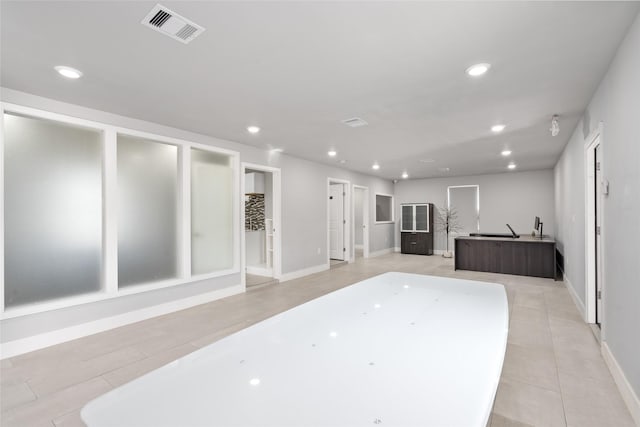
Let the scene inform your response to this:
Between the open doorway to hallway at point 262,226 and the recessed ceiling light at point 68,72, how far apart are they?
2.58 meters

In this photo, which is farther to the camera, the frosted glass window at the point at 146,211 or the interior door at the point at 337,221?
the interior door at the point at 337,221

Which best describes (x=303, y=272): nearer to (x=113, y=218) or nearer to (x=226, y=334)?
(x=226, y=334)

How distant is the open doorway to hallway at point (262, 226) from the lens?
220 inches

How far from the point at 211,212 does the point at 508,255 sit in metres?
5.62

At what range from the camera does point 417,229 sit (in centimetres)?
916

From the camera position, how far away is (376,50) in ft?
7.04

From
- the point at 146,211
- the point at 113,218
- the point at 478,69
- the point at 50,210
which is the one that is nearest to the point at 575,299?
the point at 478,69

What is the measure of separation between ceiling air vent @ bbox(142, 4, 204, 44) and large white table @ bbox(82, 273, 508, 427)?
1.84 meters

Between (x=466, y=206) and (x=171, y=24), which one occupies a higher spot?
(x=171, y=24)

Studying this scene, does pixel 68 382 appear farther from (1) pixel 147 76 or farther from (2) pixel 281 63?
(2) pixel 281 63

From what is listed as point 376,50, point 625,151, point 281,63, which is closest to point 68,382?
point 281,63

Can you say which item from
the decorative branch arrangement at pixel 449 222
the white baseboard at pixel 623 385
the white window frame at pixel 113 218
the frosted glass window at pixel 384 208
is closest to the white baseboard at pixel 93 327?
the white window frame at pixel 113 218

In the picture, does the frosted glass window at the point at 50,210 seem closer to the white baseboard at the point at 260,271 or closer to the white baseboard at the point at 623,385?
the white baseboard at the point at 260,271

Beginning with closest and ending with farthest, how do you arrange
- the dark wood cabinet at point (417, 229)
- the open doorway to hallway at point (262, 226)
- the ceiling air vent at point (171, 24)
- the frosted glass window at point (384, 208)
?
the ceiling air vent at point (171, 24) → the open doorway to hallway at point (262, 226) → the dark wood cabinet at point (417, 229) → the frosted glass window at point (384, 208)
